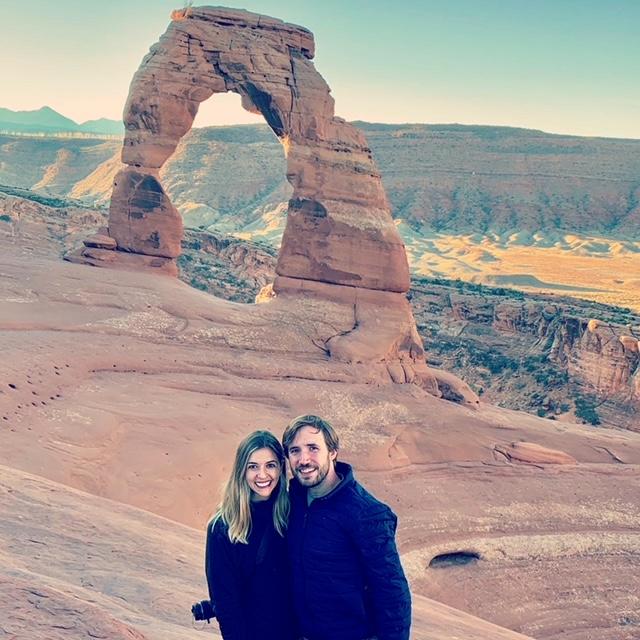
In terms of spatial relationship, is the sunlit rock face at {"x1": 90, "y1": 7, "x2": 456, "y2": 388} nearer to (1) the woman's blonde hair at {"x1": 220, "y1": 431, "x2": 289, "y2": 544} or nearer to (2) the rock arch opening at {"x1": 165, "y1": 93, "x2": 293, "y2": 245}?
(1) the woman's blonde hair at {"x1": 220, "y1": 431, "x2": 289, "y2": 544}

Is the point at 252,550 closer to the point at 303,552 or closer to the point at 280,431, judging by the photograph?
the point at 303,552

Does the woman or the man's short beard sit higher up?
the man's short beard

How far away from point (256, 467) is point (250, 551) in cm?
46

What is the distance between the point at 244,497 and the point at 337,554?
0.61 m

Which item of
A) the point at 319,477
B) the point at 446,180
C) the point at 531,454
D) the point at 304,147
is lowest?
the point at 531,454

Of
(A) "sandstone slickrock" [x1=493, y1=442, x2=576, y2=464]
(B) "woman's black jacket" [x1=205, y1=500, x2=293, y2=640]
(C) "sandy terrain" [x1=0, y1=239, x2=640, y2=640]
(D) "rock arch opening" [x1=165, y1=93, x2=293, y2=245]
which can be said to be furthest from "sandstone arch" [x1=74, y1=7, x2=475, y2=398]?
(D) "rock arch opening" [x1=165, y1=93, x2=293, y2=245]

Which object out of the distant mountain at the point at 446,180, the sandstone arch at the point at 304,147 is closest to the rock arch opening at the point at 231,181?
the distant mountain at the point at 446,180

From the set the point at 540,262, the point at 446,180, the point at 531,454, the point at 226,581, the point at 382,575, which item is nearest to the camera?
the point at 382,575

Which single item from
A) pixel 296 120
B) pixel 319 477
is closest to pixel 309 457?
pixel 319 477

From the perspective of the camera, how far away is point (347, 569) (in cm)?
432

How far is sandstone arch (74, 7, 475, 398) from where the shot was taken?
792 inches

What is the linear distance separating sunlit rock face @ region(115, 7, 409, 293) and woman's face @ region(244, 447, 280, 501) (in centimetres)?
1602

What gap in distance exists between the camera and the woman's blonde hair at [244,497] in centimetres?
430

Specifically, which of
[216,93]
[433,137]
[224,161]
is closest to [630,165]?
[433,137]
